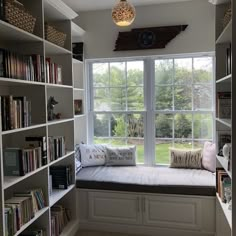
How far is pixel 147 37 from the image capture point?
354cm

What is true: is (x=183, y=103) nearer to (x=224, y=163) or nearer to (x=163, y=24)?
(x=163, y=24)

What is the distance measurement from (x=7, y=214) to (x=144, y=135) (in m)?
2.19

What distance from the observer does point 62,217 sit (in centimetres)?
293

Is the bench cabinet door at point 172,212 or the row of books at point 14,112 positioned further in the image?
the bench cabinet door at point 172,212

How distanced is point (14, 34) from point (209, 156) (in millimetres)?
2462

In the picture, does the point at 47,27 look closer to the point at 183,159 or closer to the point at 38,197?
the point at 38,197

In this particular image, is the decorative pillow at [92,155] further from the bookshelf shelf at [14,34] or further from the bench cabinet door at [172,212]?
the bookshelf shelf at [14,34]

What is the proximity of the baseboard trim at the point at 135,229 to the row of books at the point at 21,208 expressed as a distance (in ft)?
2.92

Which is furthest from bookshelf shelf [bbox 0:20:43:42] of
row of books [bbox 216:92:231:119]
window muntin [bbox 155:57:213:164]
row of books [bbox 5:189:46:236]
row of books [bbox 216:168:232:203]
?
row of books [bbox 216:168:232:203]

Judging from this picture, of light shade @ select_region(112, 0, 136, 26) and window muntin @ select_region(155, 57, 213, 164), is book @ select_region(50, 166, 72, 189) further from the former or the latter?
light shade @ select_region(112, 0, 136, 26)

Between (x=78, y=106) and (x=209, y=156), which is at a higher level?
(x=78, y=106)

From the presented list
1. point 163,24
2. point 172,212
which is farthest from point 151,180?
point 163,24

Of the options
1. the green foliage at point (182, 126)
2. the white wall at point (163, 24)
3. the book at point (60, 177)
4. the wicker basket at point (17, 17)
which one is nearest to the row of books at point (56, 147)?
the book at point (60, 177)

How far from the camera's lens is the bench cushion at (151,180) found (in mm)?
2846
